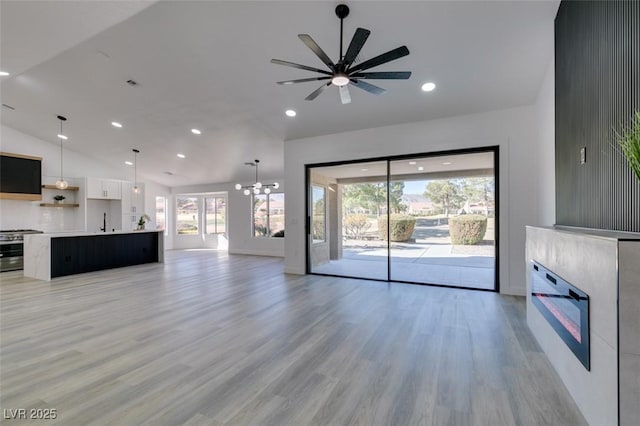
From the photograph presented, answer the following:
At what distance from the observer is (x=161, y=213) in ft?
38.1

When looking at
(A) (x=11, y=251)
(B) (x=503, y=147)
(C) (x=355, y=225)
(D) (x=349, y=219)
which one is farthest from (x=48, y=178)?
(B) (x=503, y=147)

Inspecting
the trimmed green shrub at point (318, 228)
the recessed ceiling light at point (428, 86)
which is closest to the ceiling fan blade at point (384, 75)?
the recessed ceiling light at point (428, 86)

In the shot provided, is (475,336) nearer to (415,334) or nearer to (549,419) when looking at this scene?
(415,334)

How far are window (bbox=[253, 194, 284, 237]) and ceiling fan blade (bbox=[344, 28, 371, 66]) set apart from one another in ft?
24.5

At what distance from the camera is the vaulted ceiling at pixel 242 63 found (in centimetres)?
295

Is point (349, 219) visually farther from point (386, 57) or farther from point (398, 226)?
point (386, 57)

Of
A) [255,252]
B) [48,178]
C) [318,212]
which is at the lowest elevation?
[255,252]

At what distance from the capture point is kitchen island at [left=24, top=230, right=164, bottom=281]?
618cm

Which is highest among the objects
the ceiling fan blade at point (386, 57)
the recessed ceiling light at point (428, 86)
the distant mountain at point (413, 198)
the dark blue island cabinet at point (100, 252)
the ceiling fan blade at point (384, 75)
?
the recessed ceiling light at point (428, 86)

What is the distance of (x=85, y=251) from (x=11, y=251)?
2.03 metres

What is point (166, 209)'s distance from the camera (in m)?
11.8

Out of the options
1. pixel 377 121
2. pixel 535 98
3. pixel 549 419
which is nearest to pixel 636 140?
pixel 549 419

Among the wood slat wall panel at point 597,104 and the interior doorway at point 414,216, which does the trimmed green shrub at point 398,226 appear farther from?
the wood slat wall panel at point 597,104

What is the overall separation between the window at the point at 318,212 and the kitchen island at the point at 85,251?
4.71 meters
